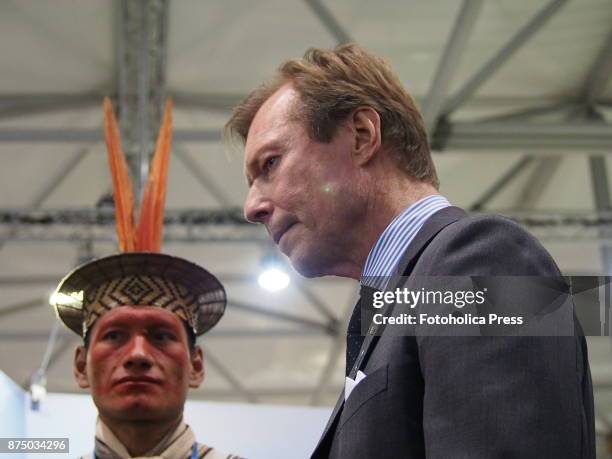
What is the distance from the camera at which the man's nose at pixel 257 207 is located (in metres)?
1.31

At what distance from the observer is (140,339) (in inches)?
79.2

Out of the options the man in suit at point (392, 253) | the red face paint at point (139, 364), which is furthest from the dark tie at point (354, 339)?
the red face paint at point (139, 364)

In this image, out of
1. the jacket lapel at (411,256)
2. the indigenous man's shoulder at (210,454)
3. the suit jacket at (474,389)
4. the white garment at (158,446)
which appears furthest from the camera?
the indigenous man's shoulder at (210,454)

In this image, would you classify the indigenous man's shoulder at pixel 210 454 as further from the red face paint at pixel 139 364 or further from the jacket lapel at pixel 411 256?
the jacket lapel at pixel 411 256

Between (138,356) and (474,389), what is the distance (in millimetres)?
1207

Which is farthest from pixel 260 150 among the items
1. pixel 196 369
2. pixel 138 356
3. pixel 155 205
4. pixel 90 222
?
pixel 90 222

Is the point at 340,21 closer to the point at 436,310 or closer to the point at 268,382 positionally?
the point at 436,310

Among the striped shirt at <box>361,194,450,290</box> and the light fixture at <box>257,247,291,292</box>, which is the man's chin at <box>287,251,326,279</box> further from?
the light fixture at <box>257,247,291,292</box>

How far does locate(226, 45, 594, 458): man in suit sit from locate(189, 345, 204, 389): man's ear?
0.72 m

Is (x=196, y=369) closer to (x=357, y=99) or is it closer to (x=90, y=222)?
(x=357, y=99)

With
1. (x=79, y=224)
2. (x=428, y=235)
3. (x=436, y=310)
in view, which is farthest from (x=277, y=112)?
(x=79, y=224)

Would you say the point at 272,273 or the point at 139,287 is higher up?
the point at 272,273

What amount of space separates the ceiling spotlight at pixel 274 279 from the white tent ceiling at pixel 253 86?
1.06 ft

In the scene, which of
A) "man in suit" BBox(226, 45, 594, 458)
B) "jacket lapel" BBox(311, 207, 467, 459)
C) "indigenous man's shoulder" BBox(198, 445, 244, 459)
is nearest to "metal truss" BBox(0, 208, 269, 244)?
"indigenous man's shoulder" BBox(198, 445, 244, 459)
